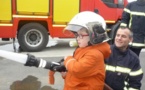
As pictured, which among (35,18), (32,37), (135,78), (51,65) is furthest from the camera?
(32,37)

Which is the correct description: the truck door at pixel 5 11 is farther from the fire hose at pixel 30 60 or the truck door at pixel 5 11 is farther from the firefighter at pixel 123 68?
the fire hose at pixel 30 60

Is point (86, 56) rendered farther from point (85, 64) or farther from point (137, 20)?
point (137, 20)

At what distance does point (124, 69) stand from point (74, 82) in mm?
847

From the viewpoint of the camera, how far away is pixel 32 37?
988 centimetres

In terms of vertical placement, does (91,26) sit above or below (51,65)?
above

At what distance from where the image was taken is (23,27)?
379 inches

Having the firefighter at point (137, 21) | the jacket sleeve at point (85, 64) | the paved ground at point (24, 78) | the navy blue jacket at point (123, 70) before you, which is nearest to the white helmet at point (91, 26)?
the jacket sleeve at point (85, 64)

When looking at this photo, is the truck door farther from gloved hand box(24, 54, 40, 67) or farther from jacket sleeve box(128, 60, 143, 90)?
gloved hand box(24, 54, 40, 67)

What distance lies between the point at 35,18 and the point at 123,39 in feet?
21.5

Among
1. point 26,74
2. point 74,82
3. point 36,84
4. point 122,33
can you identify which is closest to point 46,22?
point 26,74

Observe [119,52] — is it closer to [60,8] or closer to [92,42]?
[92,42]

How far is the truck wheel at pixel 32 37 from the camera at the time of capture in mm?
9641

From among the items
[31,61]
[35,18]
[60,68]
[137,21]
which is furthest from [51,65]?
[35,18]

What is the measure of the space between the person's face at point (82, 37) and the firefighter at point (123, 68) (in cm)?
85
